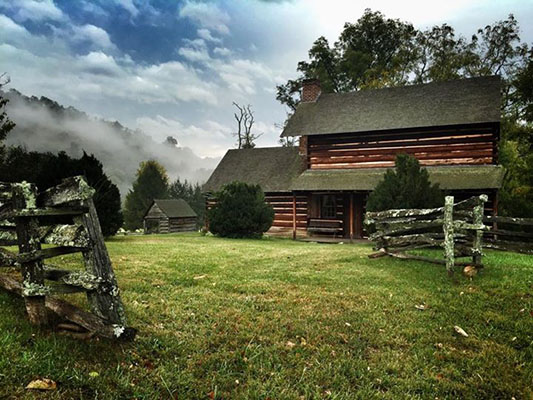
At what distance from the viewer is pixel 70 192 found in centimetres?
336

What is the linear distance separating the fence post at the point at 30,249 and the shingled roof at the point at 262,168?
20503 mm

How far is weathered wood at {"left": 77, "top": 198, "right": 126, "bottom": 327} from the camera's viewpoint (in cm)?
342

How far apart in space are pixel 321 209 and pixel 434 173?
7306 mm

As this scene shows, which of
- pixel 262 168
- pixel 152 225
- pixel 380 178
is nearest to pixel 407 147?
pixel 380 178

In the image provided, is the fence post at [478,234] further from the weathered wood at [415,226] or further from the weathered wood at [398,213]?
the weathered wood at [398,213]

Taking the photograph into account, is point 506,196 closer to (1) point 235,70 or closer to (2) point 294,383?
(2) point 294,383

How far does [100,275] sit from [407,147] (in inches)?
807

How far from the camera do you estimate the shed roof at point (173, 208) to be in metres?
41.4

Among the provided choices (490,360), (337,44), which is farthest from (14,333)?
(337,44)

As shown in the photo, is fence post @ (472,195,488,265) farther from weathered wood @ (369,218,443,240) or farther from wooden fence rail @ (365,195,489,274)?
weathered wood @ (369,218,443,240)

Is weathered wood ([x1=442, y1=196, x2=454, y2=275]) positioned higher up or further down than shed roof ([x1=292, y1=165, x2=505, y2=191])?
further down

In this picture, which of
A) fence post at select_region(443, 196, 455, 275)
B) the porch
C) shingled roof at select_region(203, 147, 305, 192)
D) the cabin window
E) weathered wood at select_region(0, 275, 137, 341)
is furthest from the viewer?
shingled roof at select_region(203, 147, 305, 192)

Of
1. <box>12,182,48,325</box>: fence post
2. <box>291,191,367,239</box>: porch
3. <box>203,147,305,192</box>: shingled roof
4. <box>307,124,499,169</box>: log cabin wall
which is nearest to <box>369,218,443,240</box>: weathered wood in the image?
<box>12,182,48,325</box>: fence post

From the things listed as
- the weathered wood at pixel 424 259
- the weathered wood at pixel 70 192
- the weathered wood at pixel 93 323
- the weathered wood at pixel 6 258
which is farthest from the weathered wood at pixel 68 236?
the weathered wood at pixel 424 259
